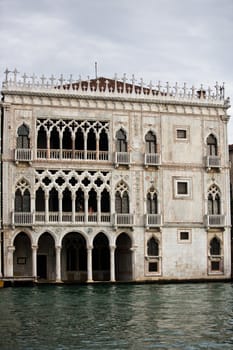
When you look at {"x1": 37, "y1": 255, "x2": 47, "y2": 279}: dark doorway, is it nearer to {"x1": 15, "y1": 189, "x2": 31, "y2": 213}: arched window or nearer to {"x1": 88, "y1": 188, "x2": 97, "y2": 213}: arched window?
{"x1": 15, "y1": 189, "x2": 31, "y2": 213}: arched window

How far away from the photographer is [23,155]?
39.9 metres


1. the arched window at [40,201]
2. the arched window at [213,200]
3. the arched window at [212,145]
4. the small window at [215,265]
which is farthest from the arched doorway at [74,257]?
the arched window at [212,145]

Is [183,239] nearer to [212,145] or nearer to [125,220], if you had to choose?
[125,220]

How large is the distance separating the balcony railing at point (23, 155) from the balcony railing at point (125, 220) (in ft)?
16.7

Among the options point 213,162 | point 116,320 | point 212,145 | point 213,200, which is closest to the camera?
point 116,320

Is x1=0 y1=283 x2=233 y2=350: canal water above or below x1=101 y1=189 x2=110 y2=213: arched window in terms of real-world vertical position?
below

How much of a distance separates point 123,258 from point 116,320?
70.9ft

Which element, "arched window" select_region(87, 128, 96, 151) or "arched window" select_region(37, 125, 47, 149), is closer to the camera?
"arched window" select_region(37, 125, 47, 149)

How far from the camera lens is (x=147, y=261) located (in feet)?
136

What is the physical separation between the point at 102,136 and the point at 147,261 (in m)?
6.52

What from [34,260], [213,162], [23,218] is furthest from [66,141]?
[213,162]

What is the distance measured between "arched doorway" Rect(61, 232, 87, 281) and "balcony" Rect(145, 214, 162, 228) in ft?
11.0

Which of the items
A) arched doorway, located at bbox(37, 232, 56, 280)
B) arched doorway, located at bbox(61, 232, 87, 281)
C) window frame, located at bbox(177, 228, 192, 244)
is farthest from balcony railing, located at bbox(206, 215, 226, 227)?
arched doorway, located at bbox(37, 232, 56, 280)

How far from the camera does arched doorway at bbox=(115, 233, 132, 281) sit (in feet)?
138
